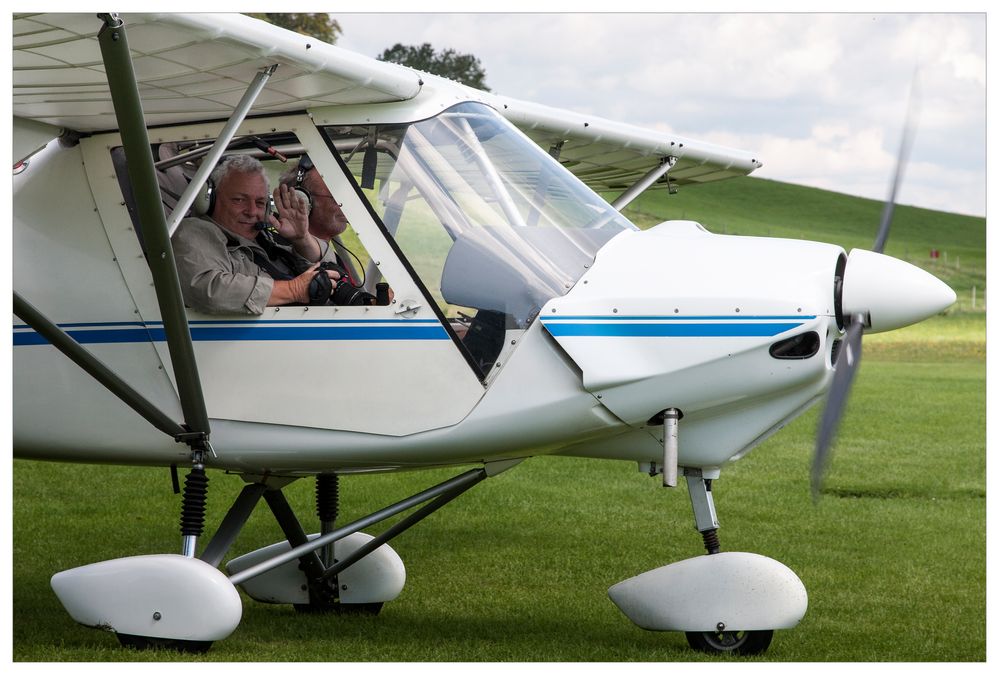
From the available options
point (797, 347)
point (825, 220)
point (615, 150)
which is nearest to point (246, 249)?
point (797, 347)

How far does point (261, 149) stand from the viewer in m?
5.75

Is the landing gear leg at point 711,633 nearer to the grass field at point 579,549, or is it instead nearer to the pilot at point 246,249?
the grass field at point 579,549

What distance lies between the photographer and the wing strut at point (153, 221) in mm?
4637

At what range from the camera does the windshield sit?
523 cm

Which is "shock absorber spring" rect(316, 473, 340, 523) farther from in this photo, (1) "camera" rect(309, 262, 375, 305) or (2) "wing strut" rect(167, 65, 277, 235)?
(2) "wing strut" rect(167, 65, 277, 235)

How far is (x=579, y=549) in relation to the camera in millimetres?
9055

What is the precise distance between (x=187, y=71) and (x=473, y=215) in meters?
1.35

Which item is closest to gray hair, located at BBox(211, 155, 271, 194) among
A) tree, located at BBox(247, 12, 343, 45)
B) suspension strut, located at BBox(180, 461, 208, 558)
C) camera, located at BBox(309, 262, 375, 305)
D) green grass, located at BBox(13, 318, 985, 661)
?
camera, located at BBox(309, 262, 375, 305)

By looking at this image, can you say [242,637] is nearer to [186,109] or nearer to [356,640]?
[356,640]

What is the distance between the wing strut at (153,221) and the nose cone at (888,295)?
9.07ft

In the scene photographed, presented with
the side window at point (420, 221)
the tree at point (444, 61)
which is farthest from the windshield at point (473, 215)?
the tree at point (444, 61)

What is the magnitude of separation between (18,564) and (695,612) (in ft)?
16.6

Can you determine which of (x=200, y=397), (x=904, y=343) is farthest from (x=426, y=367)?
(x=904, y=343)

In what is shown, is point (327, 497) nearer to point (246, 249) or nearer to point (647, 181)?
point (246, 249)
